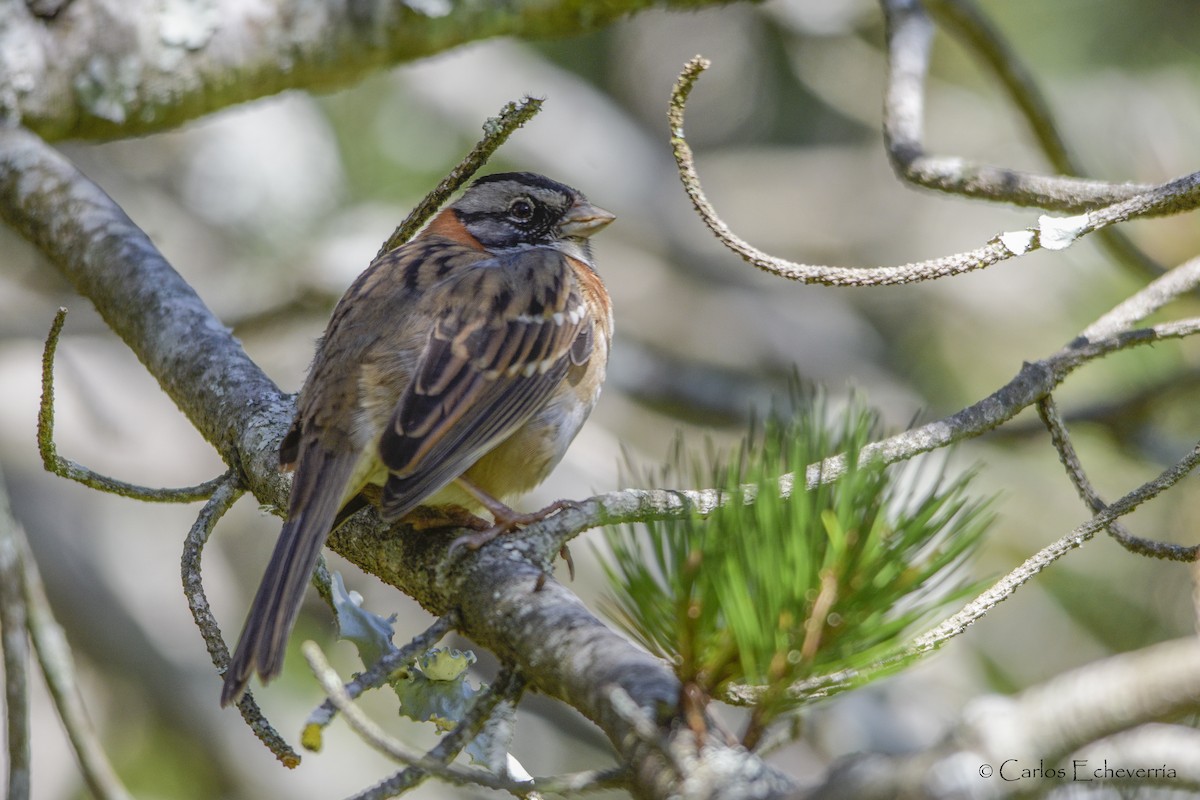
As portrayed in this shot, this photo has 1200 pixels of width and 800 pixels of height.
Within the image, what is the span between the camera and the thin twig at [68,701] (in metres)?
2.21

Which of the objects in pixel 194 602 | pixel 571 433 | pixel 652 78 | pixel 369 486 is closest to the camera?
pixel 194 602

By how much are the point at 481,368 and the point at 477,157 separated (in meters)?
0.53

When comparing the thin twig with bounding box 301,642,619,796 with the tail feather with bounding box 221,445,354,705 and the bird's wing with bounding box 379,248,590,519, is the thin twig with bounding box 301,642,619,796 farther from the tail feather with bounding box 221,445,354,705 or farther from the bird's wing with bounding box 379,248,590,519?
the bird's wing with bounding box 379,248,590,519

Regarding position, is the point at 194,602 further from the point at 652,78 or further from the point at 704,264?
the point at 652,78

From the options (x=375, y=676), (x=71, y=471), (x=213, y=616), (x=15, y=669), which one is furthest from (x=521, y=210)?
(x=375, y=676)

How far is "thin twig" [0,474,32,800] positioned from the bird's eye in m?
2.10

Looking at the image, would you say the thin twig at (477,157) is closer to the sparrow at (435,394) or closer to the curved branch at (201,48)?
the sparrow at (435,394)

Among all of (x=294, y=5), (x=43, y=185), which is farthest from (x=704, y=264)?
(x=43, y=185)

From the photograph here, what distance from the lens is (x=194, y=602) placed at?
2.14 metres

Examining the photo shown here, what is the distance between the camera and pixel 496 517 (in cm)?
261

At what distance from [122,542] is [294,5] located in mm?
3075

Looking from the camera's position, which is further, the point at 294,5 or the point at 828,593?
the point at 294,5

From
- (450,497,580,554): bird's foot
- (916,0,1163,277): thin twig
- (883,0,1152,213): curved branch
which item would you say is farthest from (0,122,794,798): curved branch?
(916,0,1163,277): thin twig

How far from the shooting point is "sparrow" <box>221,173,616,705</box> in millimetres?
2404
